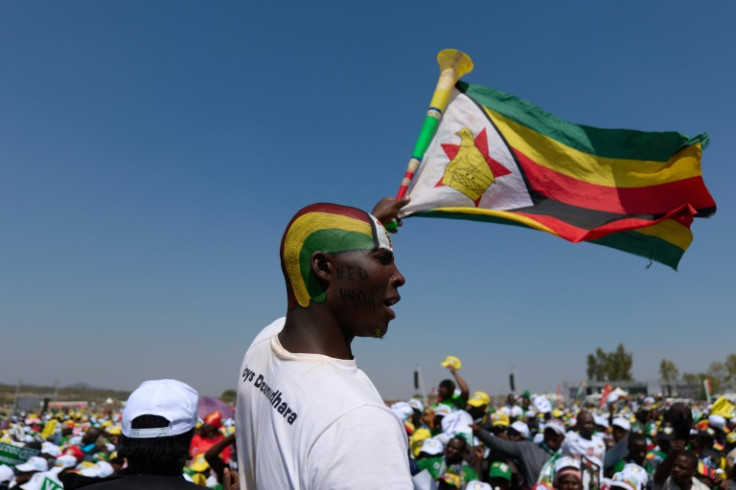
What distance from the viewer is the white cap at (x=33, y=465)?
6636 millimetres

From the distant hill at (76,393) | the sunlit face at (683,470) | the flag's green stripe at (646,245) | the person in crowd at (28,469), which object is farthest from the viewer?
the distant hill at (76,393)

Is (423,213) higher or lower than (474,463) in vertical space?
higher

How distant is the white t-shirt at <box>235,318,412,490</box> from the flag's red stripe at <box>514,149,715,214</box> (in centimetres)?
325

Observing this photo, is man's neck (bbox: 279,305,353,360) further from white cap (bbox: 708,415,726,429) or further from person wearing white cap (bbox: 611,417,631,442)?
white cap (bbox: 708,415,726,429)

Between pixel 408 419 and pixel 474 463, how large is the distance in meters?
2.99

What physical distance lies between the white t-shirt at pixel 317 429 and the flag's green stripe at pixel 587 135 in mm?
3456

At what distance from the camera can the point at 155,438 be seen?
2.34 metres

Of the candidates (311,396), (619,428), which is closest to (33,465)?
(311,396)

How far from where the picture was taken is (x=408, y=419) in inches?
401

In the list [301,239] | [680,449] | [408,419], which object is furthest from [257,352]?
[408,419]

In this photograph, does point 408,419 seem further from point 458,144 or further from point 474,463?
point 458,144

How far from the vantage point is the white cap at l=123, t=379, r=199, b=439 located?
2.37 m

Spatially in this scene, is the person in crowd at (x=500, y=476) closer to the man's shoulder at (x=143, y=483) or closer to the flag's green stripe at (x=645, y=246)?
the flag's green stripe at (x=645, y=246)

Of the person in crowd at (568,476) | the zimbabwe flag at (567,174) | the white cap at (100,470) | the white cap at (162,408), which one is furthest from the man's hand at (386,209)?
the white cap at (100,470)
